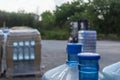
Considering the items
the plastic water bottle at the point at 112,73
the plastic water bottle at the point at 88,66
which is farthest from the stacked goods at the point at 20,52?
the plastic water bottle at the point at 88,66

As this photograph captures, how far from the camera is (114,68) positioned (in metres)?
1.77

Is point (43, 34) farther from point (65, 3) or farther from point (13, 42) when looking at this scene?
point (13, 42)

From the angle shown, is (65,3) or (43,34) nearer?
(43,34)

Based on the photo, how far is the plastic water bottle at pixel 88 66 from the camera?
163 centimetres

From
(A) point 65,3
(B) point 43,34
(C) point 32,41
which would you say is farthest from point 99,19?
(C) point 32,41

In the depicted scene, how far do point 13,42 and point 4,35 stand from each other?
307mm

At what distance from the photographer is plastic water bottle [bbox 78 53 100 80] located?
5.34 feet

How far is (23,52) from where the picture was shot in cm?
956

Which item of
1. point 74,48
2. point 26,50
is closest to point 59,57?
point 26,50

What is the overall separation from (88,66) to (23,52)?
7991 millimetres

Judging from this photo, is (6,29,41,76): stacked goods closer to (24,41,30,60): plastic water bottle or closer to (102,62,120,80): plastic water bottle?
(24,41,30,60): plastic water bottle

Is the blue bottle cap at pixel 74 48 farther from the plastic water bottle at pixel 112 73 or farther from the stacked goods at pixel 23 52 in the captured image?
the stacked goods at pixel 23 52

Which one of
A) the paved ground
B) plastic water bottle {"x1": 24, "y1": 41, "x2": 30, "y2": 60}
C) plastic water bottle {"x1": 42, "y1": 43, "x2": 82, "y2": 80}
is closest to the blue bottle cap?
plastic water bottle {"x1": 42, "y1": 43, "x2": 82, "y2": 80}

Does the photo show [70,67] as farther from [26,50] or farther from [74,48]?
[26,50]
